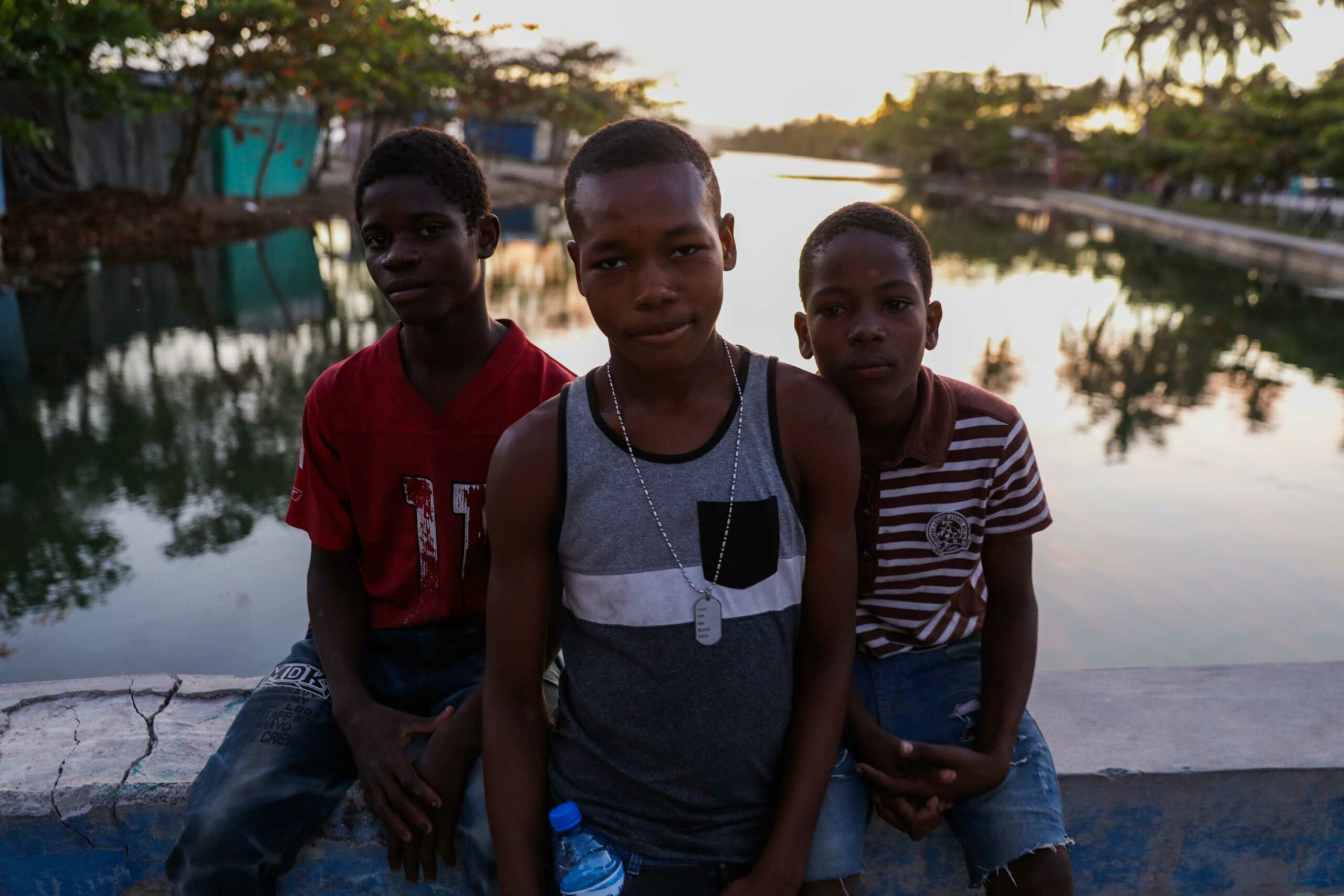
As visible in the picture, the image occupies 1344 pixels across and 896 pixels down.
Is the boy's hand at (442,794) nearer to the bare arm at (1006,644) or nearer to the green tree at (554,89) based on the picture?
the bare arm at (1006,644)

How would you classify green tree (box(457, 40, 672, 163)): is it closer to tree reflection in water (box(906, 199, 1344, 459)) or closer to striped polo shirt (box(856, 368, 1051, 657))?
tree reflection in water (box(906, 199, 1344, 459))

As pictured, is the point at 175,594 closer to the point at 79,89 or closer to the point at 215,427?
the point at 215,427

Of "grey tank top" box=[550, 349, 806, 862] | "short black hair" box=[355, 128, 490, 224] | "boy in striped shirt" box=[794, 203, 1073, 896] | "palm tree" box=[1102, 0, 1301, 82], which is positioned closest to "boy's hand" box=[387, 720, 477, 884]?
"grey tank top" box=[550, 349, 806, 862]

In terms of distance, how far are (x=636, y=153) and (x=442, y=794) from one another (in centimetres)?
93

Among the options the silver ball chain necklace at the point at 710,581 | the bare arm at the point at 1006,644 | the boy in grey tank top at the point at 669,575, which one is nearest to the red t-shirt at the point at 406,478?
the boy in grey tank top at the point at 669,575

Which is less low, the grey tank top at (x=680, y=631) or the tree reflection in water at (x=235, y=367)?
the grey tank top at (x=680, y=631)

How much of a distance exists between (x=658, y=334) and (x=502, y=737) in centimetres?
59

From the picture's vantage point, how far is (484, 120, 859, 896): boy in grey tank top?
1.34 meters

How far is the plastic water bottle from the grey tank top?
3 centimetres

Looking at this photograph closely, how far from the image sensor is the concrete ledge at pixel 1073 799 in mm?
1622

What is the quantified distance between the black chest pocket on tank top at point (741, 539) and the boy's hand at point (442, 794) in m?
0.46

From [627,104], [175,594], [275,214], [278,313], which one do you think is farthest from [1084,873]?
[627,104]

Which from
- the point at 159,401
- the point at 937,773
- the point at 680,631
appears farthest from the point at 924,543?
the point at 159,401

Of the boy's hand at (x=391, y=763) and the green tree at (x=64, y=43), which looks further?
the green tree at (x=64, y=43)
